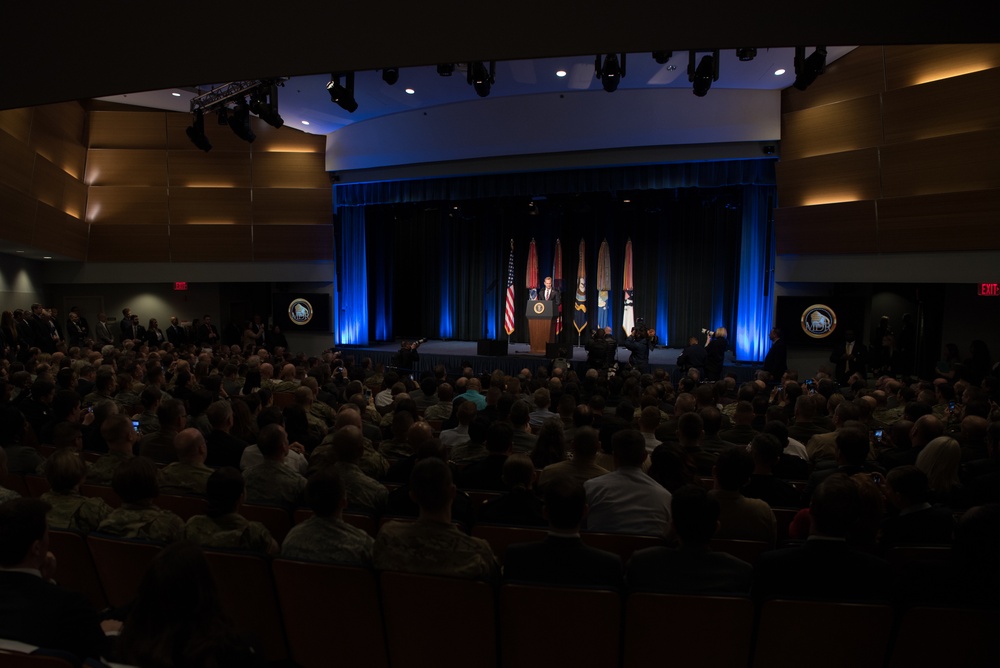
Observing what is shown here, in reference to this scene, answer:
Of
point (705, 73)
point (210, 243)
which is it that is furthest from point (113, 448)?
point (210, 243)

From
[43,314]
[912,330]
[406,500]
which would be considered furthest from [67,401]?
[912,330]

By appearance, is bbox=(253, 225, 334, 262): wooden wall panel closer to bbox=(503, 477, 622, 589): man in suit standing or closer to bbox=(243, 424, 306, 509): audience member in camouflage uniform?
bbox=(243, 424, 306, 509): audience member in camouflage uniform

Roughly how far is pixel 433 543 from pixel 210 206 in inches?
A: 569

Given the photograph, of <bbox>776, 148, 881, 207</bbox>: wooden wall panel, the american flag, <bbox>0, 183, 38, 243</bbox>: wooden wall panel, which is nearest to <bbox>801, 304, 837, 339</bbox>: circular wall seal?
<bbox>776, 148, 881, 207</bbox>: wooden wall panel

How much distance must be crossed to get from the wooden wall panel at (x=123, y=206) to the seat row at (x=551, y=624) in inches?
552

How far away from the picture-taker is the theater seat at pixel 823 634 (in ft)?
7.13

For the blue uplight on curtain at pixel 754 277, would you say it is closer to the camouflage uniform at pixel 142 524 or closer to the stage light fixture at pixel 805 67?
the stage light fixture at pixel 805 67

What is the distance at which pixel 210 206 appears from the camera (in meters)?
15.0

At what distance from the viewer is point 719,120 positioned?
12211mm

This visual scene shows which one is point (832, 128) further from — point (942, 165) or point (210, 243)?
point (210, 243)

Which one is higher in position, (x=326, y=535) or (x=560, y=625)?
(x=326, y=535)

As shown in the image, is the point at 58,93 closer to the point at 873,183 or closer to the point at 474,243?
the point at 873,183

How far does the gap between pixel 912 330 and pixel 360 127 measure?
38.5 feet

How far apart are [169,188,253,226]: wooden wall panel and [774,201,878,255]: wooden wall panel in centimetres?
1132
